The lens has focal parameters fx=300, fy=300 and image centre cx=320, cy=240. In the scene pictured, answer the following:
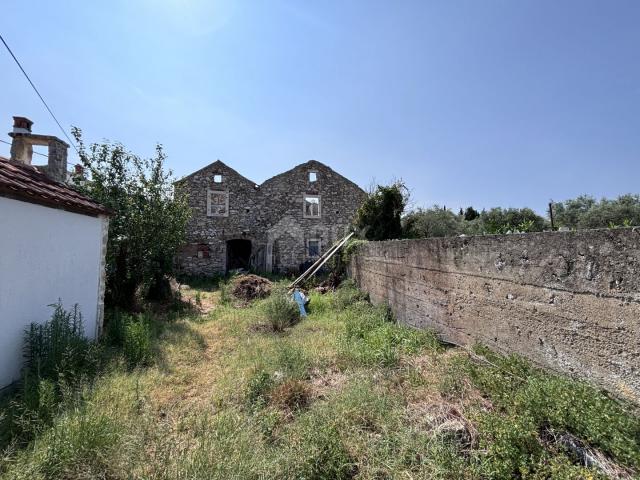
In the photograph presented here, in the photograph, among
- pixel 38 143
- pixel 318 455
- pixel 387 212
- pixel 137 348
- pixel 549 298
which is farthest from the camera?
pixel 387 212

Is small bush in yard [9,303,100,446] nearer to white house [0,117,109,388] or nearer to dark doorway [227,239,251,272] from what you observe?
white house [0,117,109,388]

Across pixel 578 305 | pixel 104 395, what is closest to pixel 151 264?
pixel 104 395

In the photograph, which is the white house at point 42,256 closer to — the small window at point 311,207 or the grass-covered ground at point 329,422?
the grass-covered ground at point 329,422

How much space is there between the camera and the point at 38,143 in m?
7.34

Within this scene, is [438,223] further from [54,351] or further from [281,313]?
[54,351]

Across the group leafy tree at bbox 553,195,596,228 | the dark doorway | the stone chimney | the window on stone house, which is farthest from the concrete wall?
leafy tree at bbox 553,195,596,228

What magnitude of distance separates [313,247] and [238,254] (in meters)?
4.62

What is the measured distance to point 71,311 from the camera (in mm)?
4973

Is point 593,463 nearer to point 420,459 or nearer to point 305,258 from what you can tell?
point 420,459

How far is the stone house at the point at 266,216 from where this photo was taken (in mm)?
15531

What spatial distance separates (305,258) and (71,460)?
45.9 feet

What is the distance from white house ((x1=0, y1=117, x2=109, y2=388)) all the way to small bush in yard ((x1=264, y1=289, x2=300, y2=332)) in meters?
3.38

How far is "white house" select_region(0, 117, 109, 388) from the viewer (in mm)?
3795

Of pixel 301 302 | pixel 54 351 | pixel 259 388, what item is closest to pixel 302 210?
pixel 301 302
